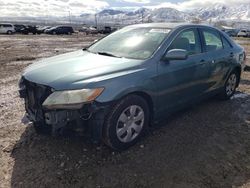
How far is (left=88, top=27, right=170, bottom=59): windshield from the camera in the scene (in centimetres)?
436

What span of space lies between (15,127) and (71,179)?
1847 mm

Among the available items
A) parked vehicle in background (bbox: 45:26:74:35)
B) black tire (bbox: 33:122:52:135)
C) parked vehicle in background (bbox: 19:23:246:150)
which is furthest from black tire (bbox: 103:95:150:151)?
parked vehicle in background (bbox: 45:26:74:35)

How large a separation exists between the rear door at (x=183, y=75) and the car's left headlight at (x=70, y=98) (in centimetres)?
116

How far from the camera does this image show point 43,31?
51.0m

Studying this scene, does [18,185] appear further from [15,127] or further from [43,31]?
[43,31]

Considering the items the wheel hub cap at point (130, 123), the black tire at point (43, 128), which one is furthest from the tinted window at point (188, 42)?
the black tire at point (43, 128)

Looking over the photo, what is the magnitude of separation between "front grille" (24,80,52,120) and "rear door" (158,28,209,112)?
1.57 metres

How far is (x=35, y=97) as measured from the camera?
3785 mm

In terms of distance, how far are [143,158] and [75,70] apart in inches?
55.6

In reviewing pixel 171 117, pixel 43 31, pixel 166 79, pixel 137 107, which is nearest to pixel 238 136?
pixel 171 117

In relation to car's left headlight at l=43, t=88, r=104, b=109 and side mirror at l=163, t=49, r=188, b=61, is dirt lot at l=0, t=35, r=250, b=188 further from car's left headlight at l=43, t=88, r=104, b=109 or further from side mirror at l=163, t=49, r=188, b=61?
side mirror at l=163, t=49, r=188, b=61

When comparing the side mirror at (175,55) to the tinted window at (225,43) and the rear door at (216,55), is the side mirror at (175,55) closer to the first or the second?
the rear door at (216,55)

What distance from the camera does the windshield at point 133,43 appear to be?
4.36 meters

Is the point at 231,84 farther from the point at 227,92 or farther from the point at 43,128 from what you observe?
the point at 43,128
